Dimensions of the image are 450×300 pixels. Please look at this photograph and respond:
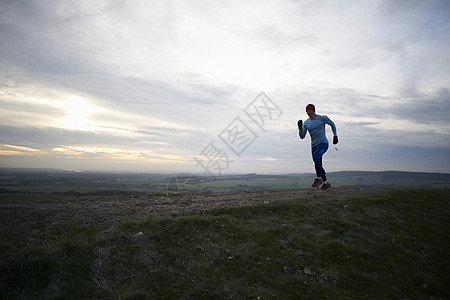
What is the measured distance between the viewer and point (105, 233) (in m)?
5.54

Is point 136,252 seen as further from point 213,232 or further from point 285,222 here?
point 285,222

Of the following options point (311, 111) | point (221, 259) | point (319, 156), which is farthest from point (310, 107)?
point (221, 259)

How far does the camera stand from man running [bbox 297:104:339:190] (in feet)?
38.0

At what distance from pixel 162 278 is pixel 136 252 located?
1000mm

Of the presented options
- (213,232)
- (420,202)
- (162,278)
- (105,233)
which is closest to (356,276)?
(213,232)

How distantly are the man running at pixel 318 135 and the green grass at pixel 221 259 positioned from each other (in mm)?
4387

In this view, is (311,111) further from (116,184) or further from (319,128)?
(116,184)

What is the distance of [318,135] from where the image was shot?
11.7 metres

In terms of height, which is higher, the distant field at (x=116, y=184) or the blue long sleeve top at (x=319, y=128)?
the blue long sleeve top at (x=319, y=128)

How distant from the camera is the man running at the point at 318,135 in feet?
38.0

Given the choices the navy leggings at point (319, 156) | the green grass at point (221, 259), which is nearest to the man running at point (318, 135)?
the navy leggings at point (319, 156)

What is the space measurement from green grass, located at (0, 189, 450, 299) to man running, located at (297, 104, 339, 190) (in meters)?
4.39

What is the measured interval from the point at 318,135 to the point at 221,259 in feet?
29.5

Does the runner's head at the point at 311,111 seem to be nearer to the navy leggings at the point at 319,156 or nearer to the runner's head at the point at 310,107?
the runner's head at the point at 310,107
